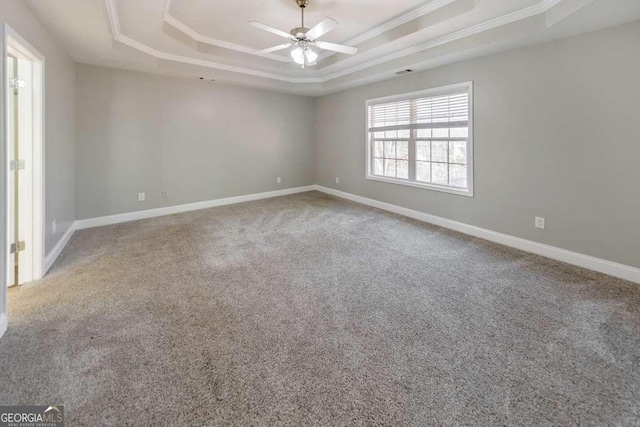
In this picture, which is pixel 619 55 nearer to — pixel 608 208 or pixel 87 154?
pixel 608 208

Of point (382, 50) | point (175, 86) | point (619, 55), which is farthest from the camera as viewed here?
point (175, 86)

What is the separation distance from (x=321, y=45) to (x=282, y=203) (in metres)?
3.48

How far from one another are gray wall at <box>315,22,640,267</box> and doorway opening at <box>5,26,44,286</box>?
4.85 meters

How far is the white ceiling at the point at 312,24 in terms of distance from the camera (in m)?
2.88

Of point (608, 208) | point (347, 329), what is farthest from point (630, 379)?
point (608, 208)

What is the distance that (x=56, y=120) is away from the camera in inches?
137

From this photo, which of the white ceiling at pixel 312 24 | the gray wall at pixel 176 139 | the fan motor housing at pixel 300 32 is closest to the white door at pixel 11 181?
the white ceiling at pixel 312 24

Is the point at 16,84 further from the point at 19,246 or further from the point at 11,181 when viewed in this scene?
the point at 19,246

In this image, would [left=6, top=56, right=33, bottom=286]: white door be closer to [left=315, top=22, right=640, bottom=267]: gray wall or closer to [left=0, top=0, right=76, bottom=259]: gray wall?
[left=0, top=0, right=76, bottom=259]: gray wall

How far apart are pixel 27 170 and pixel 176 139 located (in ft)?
9.28

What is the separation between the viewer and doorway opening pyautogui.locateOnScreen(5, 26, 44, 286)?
272cm

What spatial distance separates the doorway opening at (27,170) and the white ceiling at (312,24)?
1.98 feet

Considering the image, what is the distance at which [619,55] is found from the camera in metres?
2.86

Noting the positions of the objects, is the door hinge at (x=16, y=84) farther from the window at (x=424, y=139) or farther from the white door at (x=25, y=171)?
the window at (x=424, y=139)
